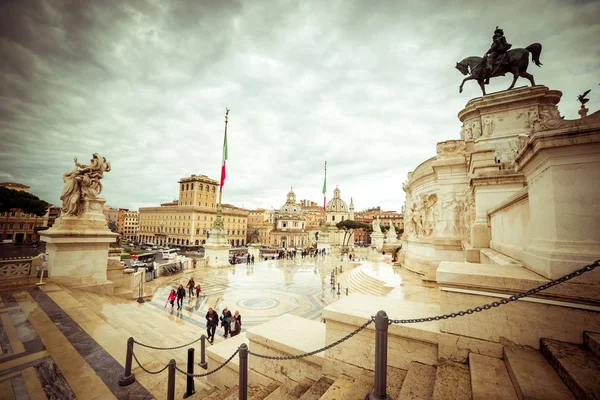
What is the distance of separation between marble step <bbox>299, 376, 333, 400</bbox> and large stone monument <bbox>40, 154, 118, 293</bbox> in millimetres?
9820

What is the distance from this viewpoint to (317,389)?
2719 millimetres

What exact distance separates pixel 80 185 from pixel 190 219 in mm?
61159

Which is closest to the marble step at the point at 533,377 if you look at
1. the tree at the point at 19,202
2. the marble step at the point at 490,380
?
the marble step at the point at 490,380

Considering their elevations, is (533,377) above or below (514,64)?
below

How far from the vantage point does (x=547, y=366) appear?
1.96m

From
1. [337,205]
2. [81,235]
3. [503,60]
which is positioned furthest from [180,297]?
[337,205]

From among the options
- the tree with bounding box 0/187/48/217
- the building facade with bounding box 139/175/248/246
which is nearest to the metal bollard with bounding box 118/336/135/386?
the tree with bounding box 0/187/48/217

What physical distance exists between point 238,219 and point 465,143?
72.0m

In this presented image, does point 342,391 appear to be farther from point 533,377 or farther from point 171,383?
point 171,383

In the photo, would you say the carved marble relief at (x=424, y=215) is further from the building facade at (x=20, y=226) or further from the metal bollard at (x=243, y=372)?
the building facade at (x=20, y=226)

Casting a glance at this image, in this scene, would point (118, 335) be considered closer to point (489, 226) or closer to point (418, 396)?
point (418, 396)

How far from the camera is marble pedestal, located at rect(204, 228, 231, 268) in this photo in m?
22.6

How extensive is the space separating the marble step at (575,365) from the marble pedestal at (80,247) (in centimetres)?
1222

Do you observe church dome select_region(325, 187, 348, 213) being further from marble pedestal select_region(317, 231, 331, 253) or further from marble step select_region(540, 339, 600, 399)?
marble step select_region(540, 339, 600, 399)
